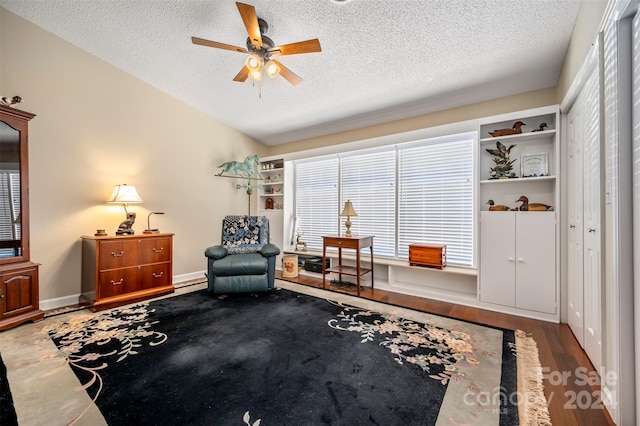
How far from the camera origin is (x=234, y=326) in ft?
8.22

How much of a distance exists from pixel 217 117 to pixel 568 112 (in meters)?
4.86

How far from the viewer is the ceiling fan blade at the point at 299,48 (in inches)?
85.4

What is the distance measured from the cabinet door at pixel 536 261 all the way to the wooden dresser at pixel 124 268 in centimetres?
436

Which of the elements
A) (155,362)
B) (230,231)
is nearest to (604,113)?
(155,362)

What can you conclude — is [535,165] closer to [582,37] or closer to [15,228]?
[582,37]

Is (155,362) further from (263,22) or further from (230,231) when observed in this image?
(263,22)

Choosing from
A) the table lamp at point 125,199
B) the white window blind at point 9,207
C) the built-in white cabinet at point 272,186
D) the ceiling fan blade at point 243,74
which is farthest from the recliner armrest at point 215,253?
the ceiling fan blade at point 243,74

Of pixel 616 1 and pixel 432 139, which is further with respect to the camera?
pixel 432 139

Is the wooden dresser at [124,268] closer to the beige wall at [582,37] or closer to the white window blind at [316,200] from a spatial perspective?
the white window blind at [316,200]

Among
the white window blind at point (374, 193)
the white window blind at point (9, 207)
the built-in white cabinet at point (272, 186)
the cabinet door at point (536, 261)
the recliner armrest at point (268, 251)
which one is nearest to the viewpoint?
the white window blind at point (9, 207)

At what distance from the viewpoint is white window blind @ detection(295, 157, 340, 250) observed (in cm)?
466

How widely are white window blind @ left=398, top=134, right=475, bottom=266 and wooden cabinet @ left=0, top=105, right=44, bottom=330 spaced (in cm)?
442

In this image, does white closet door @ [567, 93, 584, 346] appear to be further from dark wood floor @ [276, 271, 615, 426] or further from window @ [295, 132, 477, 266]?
window @ [295, 132, 477, 266]

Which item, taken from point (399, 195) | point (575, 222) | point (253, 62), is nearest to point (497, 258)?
point (575, 222)
